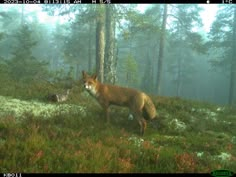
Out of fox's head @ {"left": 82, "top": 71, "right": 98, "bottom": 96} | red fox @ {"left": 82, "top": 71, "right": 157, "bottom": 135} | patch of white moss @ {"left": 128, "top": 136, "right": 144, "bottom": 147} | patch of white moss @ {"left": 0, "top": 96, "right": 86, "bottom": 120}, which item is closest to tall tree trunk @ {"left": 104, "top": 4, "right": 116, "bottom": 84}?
patch of white moss @ {"left": 0, "top": 96, "right": 86, "bottom": 120}

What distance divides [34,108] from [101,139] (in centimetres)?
356

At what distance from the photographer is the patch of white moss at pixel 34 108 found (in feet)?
40.0

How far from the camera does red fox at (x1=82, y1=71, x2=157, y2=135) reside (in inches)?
480

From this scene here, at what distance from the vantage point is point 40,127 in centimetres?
1095

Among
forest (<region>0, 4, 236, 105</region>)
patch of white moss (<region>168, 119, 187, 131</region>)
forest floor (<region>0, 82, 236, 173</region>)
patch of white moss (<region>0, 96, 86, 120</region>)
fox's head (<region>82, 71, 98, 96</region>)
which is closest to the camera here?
forest floor (<region>0, 82, 236, 173</region>)

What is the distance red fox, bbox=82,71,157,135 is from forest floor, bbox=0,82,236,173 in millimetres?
571

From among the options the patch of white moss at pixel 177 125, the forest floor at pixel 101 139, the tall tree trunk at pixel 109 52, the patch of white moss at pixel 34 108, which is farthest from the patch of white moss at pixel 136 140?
the tall tree trunk at pixel 109 52

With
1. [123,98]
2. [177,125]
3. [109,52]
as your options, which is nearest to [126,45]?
[109,52]

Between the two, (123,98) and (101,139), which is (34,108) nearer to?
(123,98)

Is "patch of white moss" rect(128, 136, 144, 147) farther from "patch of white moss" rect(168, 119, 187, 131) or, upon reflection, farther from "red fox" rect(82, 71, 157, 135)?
"patch of white moss" rect(168, 119, 187, 131)

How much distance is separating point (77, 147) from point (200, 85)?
64221 mm

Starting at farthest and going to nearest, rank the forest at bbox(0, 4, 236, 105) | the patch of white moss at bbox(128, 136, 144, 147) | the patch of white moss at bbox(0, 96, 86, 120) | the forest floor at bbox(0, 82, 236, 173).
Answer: the forest at bbox(0, 4, 236, 105), the patch of white moss at bbox(0, 96, 86, 120), the patch of white moss at bbox(128, 136, 144, 147), the forest floor at bbox(0, 82, 236, 173)

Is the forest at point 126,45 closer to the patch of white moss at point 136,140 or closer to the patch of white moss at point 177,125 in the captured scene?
the patch of white moss at point 177,125

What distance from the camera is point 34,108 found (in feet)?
42.5
